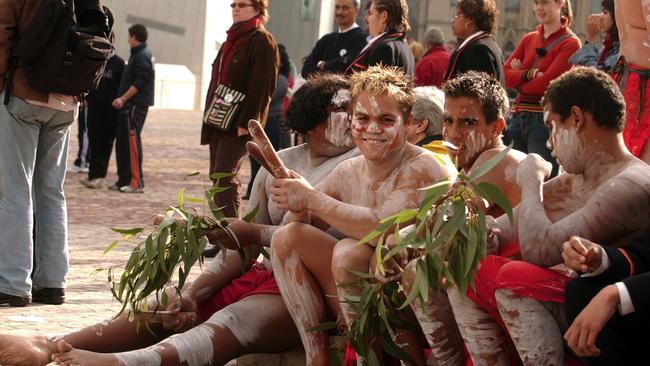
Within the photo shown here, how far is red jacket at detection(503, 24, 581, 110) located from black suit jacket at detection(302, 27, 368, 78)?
1.09 meters

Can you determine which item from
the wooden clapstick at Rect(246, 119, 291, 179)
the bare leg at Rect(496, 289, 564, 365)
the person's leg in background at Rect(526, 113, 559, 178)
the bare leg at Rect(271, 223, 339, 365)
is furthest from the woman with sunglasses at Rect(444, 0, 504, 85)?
the bare leg at Rect(496, 289, 564, 365)

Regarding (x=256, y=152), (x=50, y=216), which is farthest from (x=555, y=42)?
(x=256, y=152)

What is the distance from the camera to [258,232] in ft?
17.1

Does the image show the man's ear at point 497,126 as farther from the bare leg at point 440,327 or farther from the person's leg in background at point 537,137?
the person's leg in background at point 537,137

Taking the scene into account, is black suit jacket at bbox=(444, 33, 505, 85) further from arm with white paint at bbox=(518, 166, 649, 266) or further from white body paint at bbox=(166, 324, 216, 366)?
arm with white paint at bbox=(518, 166, 649, 266)

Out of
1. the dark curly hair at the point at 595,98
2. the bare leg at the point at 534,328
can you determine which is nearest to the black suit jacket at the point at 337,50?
the dark curly hair at the point at 595,98

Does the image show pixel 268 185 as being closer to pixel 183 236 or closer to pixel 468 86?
pixel 183 236

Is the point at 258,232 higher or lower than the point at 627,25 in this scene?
lower

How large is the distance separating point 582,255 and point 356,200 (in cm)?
134

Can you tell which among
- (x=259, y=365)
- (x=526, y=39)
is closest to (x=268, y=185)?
(x=259, y=365)

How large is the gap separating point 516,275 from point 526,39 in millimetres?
5775

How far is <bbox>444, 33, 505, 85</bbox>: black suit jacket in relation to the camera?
7.95 metres

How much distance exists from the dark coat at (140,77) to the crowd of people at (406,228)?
6560 mm

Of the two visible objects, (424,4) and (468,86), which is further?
(424,4)
